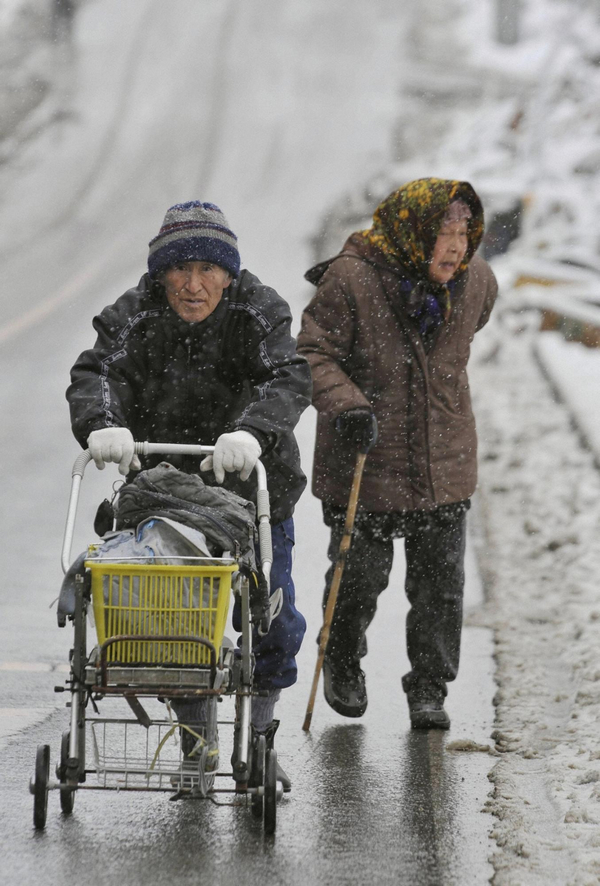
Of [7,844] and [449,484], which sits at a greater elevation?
[449,484]

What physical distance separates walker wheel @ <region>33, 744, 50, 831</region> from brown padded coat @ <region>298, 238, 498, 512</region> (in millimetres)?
1973

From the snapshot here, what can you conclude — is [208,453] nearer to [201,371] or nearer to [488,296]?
[201,371]

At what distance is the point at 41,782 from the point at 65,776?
0.13 metres

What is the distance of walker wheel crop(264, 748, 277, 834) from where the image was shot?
427 centimetres

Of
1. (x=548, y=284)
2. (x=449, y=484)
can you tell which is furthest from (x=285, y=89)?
(x=449, y=484)

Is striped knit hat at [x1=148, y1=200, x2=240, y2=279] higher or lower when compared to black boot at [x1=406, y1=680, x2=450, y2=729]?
higher

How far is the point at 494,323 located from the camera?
1689 centimetres

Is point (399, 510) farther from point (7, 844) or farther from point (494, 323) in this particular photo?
point (494, 323)

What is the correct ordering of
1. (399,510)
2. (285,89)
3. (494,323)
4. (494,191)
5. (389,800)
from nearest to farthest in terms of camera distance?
(389,800)
(399,510)
(494,323)
(494,191)
(285,89)

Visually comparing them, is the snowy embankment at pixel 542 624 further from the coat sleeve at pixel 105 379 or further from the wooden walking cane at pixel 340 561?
the coat sleeve at pixel 105 379

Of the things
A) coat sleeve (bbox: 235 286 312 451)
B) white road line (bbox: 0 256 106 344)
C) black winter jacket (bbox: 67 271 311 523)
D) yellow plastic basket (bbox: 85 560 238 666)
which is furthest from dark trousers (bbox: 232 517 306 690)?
white road line (bbox: 0 256 106 344)

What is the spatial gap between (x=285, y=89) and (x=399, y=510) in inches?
1128

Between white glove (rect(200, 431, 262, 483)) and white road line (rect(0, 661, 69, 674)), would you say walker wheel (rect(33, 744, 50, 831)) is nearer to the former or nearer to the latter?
white glove (rect(200, 431, 262, 483))

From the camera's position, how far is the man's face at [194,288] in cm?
461
